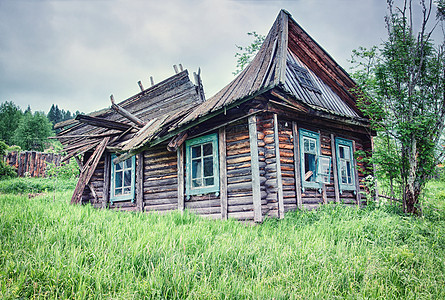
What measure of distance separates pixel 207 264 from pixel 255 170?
3542mm

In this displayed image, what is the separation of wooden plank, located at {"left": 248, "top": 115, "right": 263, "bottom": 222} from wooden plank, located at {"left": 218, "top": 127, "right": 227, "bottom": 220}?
93 centimetres

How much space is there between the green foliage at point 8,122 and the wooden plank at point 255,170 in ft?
168

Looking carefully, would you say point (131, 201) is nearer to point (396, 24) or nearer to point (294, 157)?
point (294, 157)

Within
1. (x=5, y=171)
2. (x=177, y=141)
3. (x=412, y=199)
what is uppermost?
(x=5, y=171)

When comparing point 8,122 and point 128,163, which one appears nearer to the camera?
point 128,163

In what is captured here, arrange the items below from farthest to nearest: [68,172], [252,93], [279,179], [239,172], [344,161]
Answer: [68,172] < [344,161] < [239,172] < [279,179] < [252,93]

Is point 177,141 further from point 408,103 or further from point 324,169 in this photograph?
point 408,103

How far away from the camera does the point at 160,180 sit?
9.76 m

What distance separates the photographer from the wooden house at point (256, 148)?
286 inches

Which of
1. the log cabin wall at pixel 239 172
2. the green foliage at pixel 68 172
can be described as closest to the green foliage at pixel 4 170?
the green foliage at pixel 68 172

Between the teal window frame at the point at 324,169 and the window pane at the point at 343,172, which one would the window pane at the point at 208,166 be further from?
the window pane at the point at 343,172

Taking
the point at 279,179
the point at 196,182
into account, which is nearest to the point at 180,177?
the point at 196,182

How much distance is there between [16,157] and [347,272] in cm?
3000

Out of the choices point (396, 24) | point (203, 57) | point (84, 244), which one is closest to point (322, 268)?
point (84, 244)
